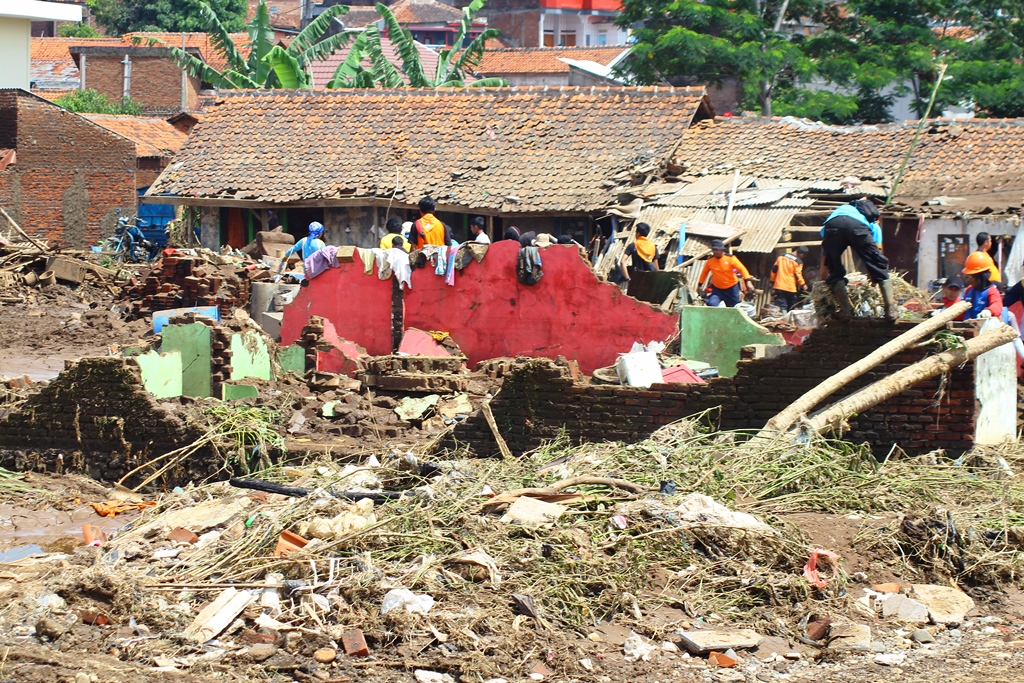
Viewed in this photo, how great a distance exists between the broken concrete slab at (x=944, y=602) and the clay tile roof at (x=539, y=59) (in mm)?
45408

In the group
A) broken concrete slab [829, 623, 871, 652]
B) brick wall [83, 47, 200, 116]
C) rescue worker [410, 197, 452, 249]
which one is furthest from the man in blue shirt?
brick wall [83, 47, 200, 116]

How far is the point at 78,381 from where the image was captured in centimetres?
1190

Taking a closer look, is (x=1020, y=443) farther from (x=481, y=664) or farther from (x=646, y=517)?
(x=481, y=664)

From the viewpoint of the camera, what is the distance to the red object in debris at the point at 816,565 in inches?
302

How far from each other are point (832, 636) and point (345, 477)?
159 inches

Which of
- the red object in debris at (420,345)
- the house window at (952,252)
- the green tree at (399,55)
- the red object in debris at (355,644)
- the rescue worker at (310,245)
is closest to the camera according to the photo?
the red object in debris at (355,644)

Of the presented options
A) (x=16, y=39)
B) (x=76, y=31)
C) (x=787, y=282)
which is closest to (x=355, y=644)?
(x=787, y=282)

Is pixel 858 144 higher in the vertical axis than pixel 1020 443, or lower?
higher

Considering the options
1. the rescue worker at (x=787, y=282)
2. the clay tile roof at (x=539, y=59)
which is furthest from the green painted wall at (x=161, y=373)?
the clay tile roof at (x=539, y=59)

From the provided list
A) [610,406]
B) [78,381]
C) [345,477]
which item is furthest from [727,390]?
[78,381]

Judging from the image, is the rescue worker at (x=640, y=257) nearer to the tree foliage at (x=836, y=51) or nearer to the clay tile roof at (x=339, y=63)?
the tree foliage at (x=836, y=51)

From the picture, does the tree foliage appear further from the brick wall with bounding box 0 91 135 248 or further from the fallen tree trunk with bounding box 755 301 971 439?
the fallen tree trunk with bounding box 755 301 971 439

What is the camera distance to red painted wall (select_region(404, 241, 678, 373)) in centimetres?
1480

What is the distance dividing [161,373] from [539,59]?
4278cm
